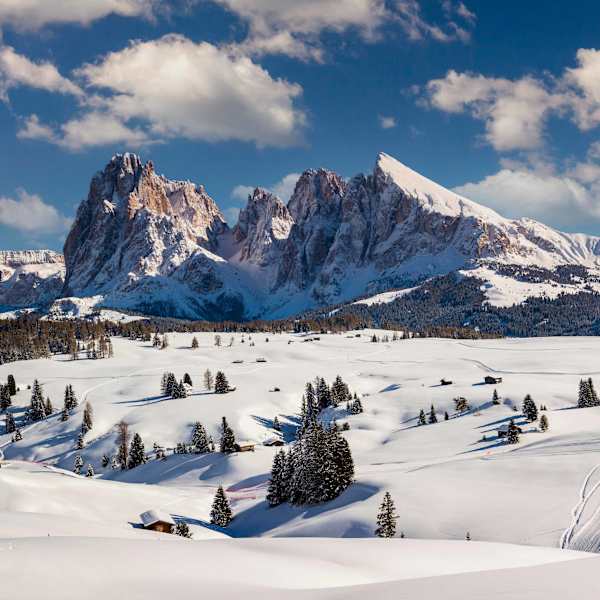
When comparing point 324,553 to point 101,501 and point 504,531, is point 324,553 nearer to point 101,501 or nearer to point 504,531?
point 504,531

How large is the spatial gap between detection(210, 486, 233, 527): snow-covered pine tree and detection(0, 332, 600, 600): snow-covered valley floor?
3.55 ft

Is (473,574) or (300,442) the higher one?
(473,574)

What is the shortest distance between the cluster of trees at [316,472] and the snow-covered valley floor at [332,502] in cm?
151

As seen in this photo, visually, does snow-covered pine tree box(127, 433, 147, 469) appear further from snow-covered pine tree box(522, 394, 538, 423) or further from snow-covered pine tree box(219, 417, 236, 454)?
snow-covered pine tree box(522, 394, 538, 423)

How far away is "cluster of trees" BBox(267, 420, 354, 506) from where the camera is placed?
61188 mm

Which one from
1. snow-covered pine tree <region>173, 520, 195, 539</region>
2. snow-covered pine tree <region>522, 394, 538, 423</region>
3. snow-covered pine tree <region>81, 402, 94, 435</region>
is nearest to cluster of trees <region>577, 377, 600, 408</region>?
snow-covered pine tree <region>522, 394, 538, 423</region>

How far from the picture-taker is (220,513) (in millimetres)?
64250

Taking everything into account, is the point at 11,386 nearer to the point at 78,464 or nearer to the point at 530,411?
the point at 78,464

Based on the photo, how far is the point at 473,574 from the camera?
60.7 feet

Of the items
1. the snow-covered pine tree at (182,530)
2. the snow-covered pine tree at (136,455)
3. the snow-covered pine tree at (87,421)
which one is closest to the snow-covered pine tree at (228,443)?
the snow-covered pine tree at (136,455)

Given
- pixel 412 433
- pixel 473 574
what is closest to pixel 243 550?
pixel 473 574

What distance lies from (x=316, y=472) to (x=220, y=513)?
40.4ft

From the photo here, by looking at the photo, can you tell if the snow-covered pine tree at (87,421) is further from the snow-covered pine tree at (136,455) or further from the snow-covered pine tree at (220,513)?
the snow-covered pine tree at (220,513)

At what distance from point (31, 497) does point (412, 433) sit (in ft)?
208
